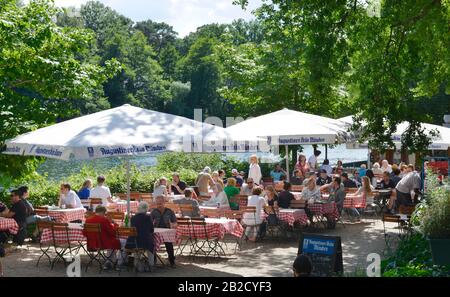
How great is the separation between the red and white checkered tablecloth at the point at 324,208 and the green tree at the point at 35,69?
595 cm

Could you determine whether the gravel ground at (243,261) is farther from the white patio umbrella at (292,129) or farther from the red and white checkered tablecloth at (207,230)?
the white patio umbrella at (292,129)

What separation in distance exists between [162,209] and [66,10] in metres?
7.72

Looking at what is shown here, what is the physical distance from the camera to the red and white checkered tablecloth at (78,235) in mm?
13555

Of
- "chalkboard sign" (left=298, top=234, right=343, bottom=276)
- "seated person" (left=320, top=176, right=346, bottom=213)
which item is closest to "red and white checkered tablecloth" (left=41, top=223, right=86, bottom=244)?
"chalkboard sign" (left=298, top=234, right=343, bottom=276)

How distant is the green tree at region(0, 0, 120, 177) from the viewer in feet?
55.5

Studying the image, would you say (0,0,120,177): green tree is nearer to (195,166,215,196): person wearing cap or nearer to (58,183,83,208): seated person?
(58,183,83,208): seated person

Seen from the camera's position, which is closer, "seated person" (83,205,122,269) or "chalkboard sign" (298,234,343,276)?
"chalkboard sign" (298,234,343,276)

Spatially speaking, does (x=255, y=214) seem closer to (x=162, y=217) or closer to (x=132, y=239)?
(x=162, y=217)

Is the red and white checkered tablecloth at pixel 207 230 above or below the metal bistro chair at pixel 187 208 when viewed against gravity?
below

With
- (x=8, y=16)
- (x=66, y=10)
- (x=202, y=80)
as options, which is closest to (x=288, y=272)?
(x=8, y=16)

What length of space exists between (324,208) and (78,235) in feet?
21.3

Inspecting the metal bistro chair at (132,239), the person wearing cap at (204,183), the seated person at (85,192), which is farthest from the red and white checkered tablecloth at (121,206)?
the metal bistro chair at (132,239)

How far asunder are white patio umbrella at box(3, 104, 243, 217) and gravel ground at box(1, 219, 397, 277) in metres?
2.10

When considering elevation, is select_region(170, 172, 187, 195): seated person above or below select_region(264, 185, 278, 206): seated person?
above
